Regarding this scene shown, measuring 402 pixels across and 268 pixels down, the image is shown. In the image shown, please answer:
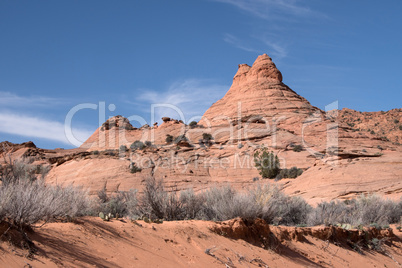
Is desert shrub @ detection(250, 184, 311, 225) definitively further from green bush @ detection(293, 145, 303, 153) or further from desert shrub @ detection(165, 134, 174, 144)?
desert shrub @ detection(165, 134, 174, 144)

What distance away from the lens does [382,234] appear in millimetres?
11086

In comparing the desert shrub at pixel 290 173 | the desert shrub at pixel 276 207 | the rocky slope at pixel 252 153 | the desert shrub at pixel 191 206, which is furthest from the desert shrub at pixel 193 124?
the desert shrub at pixel 191 206

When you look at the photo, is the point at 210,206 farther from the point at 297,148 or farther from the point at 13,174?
the point at 297,148

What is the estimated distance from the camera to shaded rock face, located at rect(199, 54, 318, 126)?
48.3 meters

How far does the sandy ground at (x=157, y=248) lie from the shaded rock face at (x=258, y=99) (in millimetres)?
36202

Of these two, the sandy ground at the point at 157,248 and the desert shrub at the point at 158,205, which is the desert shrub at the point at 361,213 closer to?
the sandy ground at the point at 157,248

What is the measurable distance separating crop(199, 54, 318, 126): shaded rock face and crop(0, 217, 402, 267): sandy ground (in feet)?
119

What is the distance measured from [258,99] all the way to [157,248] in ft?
155

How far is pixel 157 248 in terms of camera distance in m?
5.82

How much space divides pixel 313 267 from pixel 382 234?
4.98 meters

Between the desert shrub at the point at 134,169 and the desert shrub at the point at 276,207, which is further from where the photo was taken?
the desert shrub at the point at 134,169

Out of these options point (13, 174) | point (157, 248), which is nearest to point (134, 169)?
point (13, 174)

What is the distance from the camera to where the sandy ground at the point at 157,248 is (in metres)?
4.46

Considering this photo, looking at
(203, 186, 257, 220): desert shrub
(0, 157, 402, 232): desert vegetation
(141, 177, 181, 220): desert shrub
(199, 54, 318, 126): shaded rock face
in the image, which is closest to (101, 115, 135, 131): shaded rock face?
(199, 54, 318, 126): shaded rock face
